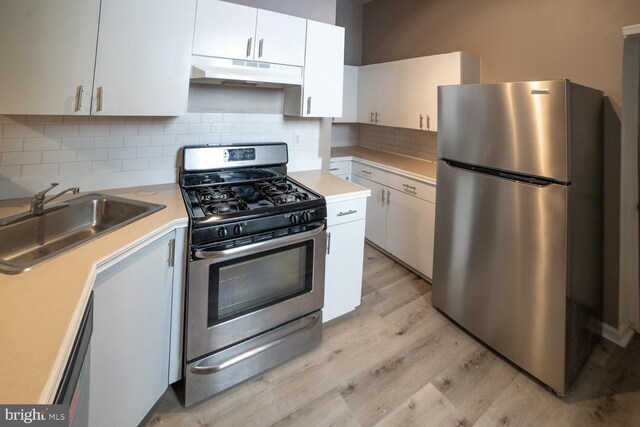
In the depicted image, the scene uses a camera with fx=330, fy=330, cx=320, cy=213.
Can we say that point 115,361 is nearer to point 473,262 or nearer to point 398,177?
point 473,262

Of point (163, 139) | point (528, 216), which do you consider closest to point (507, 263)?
point (528, 216)

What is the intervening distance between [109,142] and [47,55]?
58 cm

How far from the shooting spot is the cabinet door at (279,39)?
2059 millimetres

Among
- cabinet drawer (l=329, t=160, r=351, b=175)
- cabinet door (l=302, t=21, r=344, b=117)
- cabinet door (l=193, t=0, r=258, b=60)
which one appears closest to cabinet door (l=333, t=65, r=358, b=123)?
cabinet drawer (l=329, t=160, r=351, b=175)

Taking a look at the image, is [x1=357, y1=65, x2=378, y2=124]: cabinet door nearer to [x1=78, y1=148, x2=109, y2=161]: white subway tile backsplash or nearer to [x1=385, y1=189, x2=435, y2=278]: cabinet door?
[x1=385, y1=189, x2=435, y2=278]: cabinet door

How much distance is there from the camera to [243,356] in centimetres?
178

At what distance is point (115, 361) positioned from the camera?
4.22 ft

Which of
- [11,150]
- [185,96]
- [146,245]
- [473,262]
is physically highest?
[185,96]

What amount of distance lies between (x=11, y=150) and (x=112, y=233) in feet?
2.91

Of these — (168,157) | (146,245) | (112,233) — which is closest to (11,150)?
(168,157)

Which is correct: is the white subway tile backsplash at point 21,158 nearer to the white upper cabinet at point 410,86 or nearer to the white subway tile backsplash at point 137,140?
the white subway tile backsplash at point 137,140

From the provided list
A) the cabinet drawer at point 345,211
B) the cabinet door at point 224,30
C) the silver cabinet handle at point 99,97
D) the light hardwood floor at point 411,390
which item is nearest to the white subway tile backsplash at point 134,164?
the silver cabinet handle at point 99,97

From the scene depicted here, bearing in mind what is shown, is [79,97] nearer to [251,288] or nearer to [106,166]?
[106,166]
